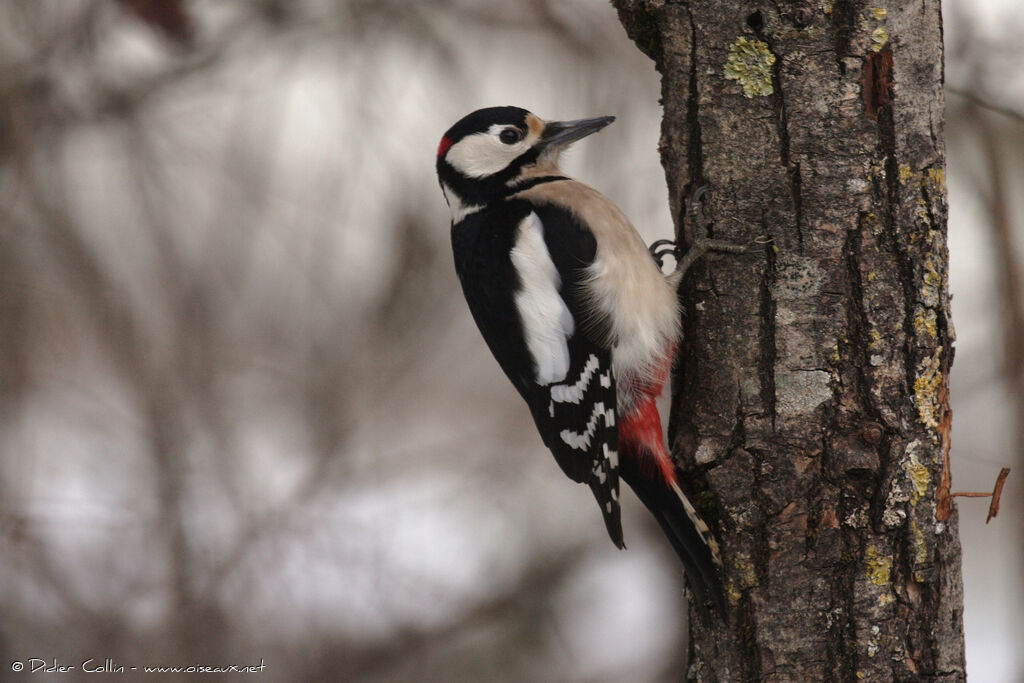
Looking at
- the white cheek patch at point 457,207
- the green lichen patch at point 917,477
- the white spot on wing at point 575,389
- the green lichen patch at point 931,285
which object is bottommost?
the green lichen patch at point 917,477

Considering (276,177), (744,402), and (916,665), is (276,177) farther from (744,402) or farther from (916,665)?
(916,665)

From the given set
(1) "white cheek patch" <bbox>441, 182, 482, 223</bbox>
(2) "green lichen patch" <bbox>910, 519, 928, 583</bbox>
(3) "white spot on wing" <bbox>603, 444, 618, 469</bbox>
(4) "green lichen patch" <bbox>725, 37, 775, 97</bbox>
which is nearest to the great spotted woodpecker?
(3) "white spot on wing" <bbox>603, 444, 618, 469</bbox>

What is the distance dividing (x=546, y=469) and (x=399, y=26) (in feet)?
6.18

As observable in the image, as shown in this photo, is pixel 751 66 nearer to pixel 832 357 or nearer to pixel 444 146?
pixel 832 357

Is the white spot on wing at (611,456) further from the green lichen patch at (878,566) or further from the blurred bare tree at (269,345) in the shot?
the blurred bare tree at (269,345)

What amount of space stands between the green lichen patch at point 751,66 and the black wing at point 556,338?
0.63 m

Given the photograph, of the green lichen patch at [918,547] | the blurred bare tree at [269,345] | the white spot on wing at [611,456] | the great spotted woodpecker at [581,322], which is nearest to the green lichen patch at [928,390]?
the green lichen patch at [918,547]

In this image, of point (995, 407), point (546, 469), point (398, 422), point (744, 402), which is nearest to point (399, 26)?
point (398, 422)

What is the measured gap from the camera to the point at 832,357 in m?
1.72

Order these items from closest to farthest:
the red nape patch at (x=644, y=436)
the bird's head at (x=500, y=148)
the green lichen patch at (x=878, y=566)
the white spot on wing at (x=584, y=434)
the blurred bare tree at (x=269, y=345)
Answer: the green lichen patch at (x=878, y=566) → the red nape patch at (x=644, y=436) → the white spot on wing at (x=584, y=434) → the bird's head at (x=500, y=148) → the blurred bare tree at (x=269, y=345)

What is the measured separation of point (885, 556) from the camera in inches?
65.4

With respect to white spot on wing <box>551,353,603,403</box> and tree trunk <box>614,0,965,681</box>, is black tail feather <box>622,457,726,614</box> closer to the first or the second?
tree trunk <box>614,0,965,681</box>

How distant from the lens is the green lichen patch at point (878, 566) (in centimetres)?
166

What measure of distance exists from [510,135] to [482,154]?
102mm
